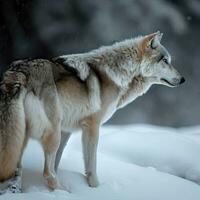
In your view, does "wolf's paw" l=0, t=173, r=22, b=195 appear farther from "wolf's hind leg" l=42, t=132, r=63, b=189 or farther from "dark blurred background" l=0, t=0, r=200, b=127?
"dark blurred background" l=0, t=0, r=200, b=127

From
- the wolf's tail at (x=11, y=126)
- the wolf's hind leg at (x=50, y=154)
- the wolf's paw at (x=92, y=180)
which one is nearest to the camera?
the wolf's tail at (x=11, y=126)

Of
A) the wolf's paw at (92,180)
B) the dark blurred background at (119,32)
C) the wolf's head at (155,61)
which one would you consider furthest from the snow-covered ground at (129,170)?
the dark blurred background at (119,32)

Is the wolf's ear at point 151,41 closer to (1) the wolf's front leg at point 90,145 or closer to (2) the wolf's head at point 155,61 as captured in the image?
(2) the wolf's head at point 155,61

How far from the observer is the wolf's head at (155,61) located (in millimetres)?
4047

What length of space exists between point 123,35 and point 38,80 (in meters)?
5.38

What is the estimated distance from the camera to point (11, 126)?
3.06 m

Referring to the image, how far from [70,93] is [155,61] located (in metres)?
0.98

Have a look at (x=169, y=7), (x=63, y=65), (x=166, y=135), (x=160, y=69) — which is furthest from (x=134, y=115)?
(x=63, y=65)

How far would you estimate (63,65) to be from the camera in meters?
3.62

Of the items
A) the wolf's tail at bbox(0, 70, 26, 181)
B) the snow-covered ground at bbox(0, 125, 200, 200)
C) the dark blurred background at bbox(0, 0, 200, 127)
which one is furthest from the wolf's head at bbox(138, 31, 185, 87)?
the dark blurred background at bbox(0, 0, 200, 127)

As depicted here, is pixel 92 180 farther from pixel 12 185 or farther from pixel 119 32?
pixel 119 32

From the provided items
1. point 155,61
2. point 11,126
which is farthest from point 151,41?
point 11,126

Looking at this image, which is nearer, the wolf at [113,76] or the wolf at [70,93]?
the wolf at [70,93]

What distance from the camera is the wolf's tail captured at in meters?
3.03
